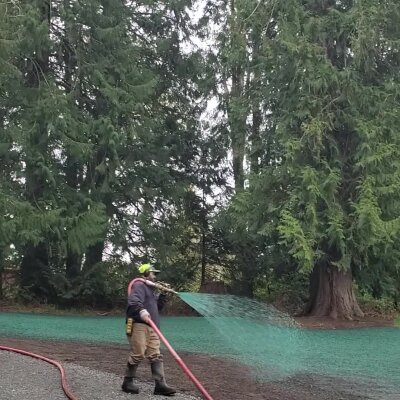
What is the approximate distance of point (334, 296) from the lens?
66.1 ft

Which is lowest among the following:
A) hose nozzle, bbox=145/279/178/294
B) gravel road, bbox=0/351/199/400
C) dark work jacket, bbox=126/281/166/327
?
gravel road, bbox=0/351/199/400

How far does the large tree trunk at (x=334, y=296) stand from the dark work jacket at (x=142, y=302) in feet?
42.8

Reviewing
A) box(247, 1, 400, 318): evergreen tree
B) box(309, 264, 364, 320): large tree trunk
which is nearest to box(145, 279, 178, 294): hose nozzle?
box(247, 1, 400, 318): evergreen tree

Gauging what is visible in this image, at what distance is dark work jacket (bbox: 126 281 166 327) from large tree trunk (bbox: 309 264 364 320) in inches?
513

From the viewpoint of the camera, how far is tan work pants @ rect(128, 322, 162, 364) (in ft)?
24.5

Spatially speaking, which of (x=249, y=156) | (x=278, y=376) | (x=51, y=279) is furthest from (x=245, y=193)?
(x=278, y=376)

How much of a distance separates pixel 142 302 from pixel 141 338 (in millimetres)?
431

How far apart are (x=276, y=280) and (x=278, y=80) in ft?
27.4

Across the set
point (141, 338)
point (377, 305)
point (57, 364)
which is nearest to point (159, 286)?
point (141, 338)

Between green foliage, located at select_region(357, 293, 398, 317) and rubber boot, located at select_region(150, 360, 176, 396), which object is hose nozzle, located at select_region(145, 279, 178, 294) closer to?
rubber boot, located at select_region(150, 360, 176, 396)

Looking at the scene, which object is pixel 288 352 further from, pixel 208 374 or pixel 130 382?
pixel 130 382

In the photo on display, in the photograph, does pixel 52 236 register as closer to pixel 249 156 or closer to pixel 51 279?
pixel 51 279

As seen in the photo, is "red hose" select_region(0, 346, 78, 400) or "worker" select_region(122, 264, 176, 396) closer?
"red hose" select_region(0, 346, 78, 400)

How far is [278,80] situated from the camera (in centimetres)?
2097
